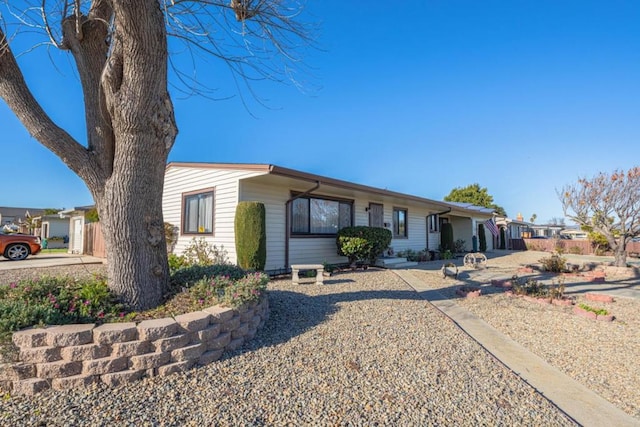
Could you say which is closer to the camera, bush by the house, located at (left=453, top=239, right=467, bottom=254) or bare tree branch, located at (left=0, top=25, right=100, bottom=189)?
bare tree branch, located at (left=0, top=25, right=100, bottom=189)

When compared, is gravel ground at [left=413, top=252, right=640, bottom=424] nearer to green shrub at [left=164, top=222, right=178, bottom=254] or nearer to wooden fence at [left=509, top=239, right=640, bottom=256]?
green shrub at [left=164, top=222, right=178, bottom=254]

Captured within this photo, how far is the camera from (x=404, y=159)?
16781 mm

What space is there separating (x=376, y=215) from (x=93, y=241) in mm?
12565

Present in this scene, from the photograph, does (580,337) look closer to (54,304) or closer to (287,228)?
(54,304)

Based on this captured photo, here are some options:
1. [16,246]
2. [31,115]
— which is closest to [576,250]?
[31,115]

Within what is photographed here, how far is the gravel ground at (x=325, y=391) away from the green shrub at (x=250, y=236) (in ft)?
10.5

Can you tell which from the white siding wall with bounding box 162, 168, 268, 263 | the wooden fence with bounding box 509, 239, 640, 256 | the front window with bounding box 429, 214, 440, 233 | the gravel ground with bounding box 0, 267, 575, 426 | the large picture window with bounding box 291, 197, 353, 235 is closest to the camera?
the gravel ground with bounding box 0, 267, 575, 426

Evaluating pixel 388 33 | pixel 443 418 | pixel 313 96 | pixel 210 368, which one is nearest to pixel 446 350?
pixel 443 418

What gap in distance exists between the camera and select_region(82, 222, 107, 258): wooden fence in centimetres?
1291

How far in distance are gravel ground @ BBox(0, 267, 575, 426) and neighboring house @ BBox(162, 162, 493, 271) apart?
4433 millimetres

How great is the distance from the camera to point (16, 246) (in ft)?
39.1

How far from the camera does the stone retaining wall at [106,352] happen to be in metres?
2.31

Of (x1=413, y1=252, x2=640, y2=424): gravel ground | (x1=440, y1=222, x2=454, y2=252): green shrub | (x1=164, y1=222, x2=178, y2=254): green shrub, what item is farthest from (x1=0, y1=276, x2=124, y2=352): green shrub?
(x1=440, y1=222, x2=454, y2=252): green shrub

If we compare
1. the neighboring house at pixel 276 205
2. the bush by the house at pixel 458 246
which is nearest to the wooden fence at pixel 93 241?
the neighboring house at pixel 276 205
